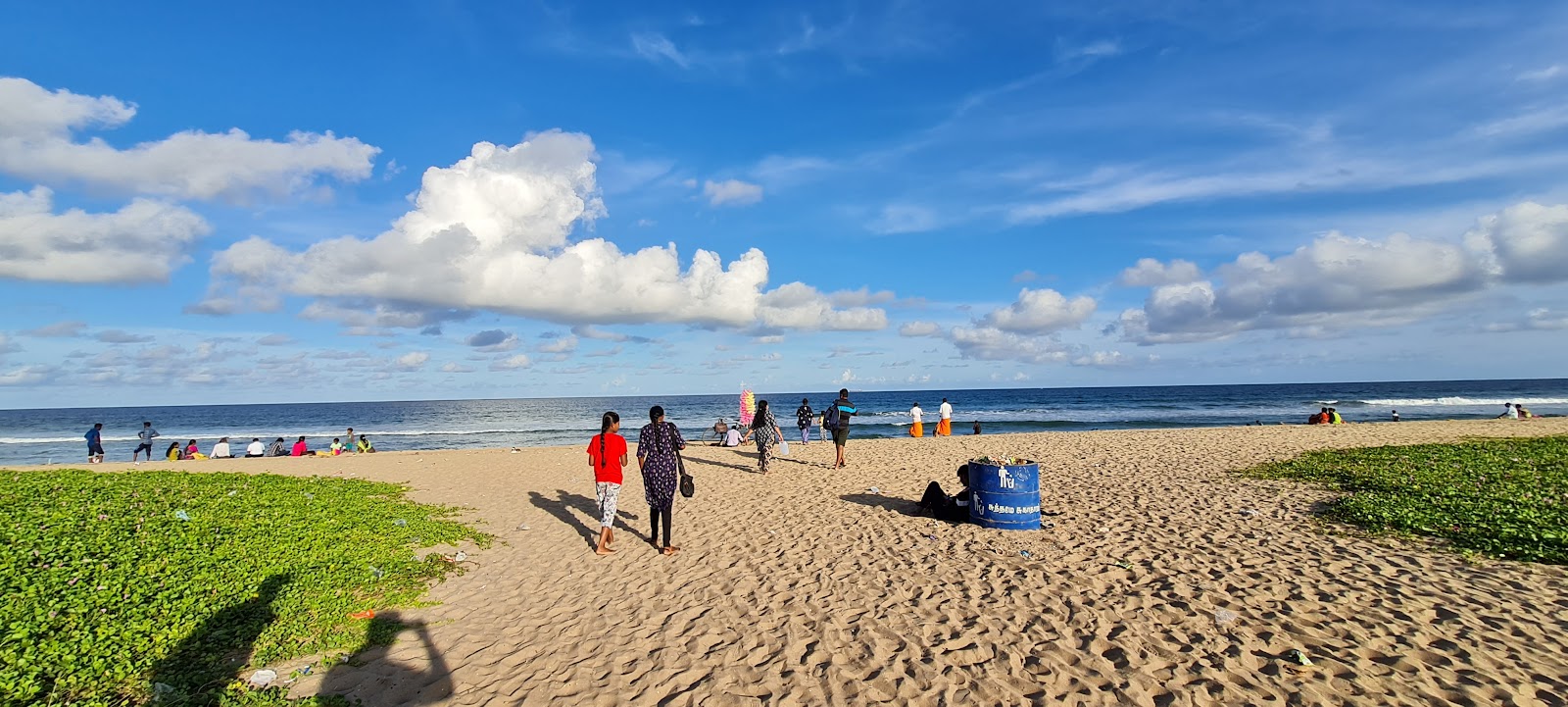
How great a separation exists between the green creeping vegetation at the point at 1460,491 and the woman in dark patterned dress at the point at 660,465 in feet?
32.5

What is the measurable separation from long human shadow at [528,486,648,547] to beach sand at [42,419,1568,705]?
0.56 feet

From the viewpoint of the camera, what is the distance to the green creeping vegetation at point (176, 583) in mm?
5094

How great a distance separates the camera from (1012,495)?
1006 centimetres

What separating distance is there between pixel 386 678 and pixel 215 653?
1.52 meters

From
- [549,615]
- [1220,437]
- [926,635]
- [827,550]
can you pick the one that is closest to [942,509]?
[827,550]

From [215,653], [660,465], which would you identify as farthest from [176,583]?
[660,465]

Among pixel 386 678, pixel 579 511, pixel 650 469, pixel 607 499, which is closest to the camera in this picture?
pixel 386 678

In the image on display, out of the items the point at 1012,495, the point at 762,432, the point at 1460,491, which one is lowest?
the point at 1460,491

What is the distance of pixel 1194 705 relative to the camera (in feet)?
15.7

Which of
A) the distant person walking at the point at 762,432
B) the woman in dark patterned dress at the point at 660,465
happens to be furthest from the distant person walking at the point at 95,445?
the woman in dark patterned dress at the point at 660,465

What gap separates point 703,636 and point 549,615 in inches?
75.4

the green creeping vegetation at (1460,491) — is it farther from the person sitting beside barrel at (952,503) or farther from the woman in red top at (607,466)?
the woman in red top at (607,466)

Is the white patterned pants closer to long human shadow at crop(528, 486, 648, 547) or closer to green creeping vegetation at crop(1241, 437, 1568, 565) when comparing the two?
long human shadow at crop(528, 486, 648, 547)

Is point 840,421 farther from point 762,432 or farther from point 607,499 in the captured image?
point 607,499
